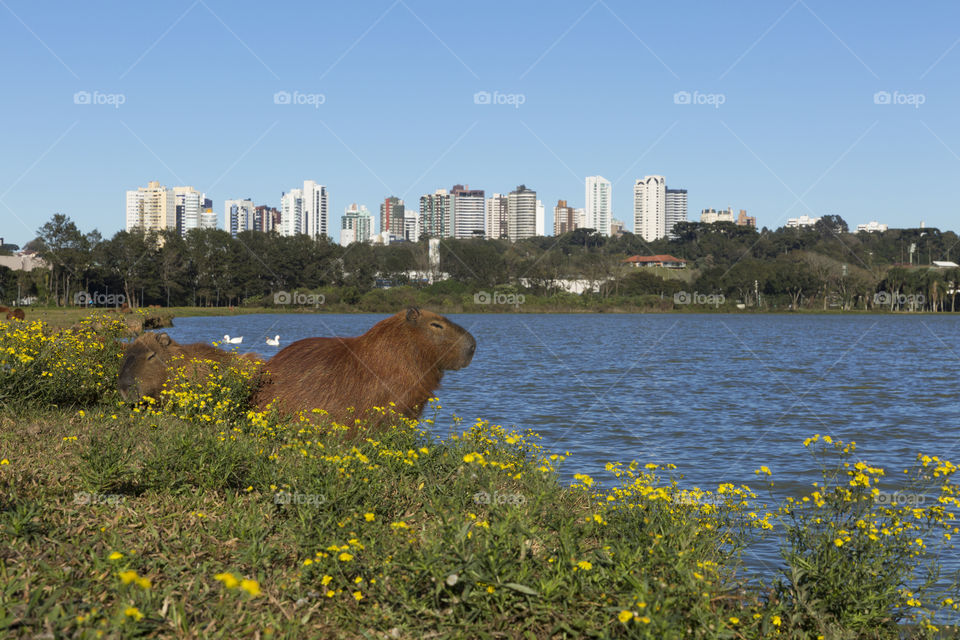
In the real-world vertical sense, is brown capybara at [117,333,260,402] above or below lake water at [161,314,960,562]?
above

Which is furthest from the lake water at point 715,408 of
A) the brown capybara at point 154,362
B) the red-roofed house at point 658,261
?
the red-roofed house at point 658,261

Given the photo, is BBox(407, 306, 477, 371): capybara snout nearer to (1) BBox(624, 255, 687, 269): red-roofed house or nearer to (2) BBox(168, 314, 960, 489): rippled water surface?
(2) BBox(168, 314, 960, 489): rippled water surface

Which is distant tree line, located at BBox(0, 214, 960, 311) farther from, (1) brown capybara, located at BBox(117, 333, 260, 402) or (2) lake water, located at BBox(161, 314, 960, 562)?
(1) brown capybara, located at BBox(117, 333, 260, 402)

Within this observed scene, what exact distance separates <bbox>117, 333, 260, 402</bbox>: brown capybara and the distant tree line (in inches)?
3285

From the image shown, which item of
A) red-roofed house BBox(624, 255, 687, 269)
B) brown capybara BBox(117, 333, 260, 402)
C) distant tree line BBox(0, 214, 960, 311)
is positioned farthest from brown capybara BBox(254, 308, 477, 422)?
red-roofed house BBox(624, 255, 687, 269)

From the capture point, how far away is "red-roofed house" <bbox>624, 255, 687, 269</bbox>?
568ft

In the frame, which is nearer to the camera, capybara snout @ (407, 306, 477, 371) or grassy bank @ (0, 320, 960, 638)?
grassy bank @ (0, 320, 960, 638)

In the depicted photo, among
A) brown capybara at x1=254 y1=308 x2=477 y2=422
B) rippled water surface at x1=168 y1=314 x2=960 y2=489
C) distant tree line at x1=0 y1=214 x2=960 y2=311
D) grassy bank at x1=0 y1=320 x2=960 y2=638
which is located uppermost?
distant tree line at x1=0 y1=214 x2=960 y2=311

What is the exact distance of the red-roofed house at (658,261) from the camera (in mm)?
173250

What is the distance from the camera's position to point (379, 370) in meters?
8.66

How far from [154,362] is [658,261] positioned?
563 feet

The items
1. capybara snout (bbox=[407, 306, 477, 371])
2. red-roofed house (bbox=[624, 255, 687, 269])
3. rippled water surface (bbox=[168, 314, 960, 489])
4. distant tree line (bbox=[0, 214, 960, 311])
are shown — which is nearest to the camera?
capybara snout (bbox=[407, 306, 477, 371])

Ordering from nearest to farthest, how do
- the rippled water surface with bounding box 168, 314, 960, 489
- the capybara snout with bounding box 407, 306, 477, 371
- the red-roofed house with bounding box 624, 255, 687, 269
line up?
1. the capybara snout with bounding box 407, 306, 477, 371
2. the rippled water surface with bounding box 168, 314, 960, 489
3. the red-roofed house with bounding box 624, 255, 687, 269

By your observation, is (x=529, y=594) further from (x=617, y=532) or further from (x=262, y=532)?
(x=262, y=532)
